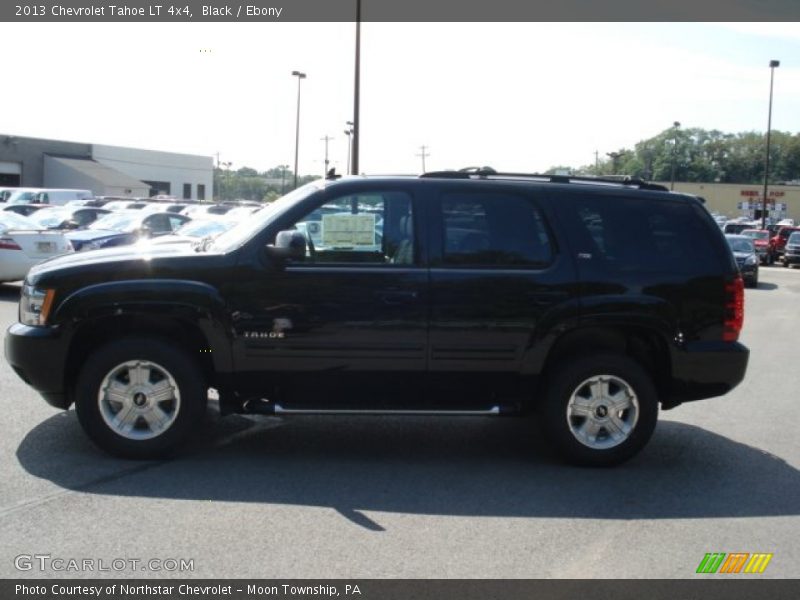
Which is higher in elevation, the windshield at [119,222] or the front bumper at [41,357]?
the windshield at [119,222]

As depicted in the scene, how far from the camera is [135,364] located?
6.39 meters

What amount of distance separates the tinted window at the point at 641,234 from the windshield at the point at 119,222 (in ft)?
51.2

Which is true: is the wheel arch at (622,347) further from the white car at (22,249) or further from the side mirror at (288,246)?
the white car at (22,249)

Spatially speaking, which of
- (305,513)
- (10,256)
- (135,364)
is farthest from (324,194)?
(10,256)

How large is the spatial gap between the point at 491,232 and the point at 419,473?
5.88ft

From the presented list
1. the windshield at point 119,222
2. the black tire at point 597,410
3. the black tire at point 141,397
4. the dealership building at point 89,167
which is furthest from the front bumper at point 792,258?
the dealership building at point 89,167

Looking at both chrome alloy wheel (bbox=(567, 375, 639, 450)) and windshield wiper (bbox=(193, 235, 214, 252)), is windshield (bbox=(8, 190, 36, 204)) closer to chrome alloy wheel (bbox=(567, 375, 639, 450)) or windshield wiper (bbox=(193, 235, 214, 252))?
windshield wiper (bbox=(193, 235, 214, 252))

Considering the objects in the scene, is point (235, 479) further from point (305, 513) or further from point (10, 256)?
point (10, 256)

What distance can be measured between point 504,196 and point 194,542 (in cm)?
328

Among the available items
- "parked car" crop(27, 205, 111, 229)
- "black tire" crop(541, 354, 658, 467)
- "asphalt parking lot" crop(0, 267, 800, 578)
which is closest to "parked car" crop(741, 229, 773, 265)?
"parked car" crop(27, 205, 111, 229)

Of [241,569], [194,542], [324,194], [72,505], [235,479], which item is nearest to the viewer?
[241,569]

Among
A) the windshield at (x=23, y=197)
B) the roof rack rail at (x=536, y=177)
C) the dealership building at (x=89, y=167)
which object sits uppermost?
the dealership building at (x=89, y=167)

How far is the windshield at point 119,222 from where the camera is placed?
20984mm

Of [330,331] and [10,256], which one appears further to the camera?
[10,256]
